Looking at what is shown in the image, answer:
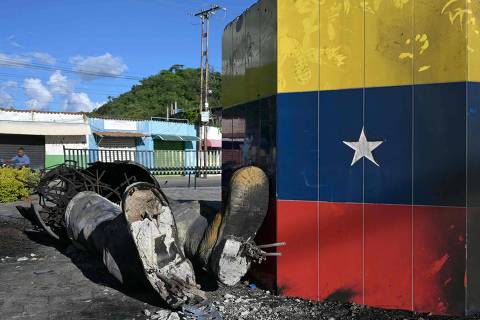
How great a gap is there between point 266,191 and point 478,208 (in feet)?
6.70

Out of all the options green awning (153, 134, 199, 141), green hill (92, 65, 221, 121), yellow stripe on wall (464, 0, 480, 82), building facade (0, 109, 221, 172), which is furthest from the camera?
green hill (92, 65, 221, 121)

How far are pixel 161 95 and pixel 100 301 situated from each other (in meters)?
57.8

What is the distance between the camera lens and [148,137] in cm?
3472

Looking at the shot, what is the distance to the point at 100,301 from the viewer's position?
5164 millimetres

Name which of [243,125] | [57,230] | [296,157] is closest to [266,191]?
[296,157]

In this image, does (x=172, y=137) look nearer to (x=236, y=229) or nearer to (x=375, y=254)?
(x=236, y=229)

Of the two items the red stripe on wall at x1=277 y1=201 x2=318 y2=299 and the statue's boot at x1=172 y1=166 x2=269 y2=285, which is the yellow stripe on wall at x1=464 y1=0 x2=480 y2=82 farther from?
the statue's boot at x1=172 y1=166 x2=269 y2=285

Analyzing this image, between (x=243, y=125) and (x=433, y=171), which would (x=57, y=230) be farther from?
(x=433, y=171)

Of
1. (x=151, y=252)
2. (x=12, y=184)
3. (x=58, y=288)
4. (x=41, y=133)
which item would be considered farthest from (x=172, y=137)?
(x=151, y=252)

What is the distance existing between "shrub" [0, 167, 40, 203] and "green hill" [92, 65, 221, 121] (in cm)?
4038

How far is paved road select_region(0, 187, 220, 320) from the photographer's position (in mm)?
4812

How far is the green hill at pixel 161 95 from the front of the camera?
56125mm

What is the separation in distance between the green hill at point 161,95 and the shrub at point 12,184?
1590 inches

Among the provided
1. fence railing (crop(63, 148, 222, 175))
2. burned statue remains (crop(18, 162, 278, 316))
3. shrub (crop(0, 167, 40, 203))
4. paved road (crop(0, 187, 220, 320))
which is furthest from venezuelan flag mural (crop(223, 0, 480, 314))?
fence railing (crop(63, 148, 222, 175))
